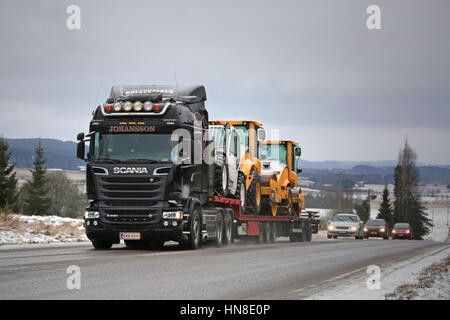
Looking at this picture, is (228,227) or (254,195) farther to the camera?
(254,195)

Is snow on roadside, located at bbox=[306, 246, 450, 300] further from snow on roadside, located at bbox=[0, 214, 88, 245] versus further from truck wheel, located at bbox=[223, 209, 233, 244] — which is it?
snow on roadside, located at bbox=[0, 214, 88, 245]

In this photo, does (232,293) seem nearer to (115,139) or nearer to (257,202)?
(115,139)

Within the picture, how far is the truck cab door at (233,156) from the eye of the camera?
2067 cm

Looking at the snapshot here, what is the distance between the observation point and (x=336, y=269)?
12.7 metres

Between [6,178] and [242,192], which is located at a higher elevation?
[6,178]

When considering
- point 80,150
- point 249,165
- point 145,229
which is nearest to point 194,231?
point 145,229

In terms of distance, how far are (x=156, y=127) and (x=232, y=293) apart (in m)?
8.56

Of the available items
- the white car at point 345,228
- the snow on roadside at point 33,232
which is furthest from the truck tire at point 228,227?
the white car at point 345,228

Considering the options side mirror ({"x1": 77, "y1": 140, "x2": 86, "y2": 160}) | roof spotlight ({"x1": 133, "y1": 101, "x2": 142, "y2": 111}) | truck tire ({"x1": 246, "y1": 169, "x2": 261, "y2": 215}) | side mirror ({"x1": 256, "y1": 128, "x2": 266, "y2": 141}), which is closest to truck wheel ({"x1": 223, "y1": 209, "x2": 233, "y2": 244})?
truck tire ({"x1": 246, "y1": 169, "x2": 261, "y2": 215})

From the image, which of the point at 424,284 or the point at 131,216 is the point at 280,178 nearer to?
the point at 131,216

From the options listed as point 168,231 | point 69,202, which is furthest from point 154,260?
point 69,202

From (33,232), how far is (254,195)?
839 cm

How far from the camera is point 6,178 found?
68875 mm

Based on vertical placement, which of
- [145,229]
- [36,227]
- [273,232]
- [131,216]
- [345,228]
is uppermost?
[131,216]
